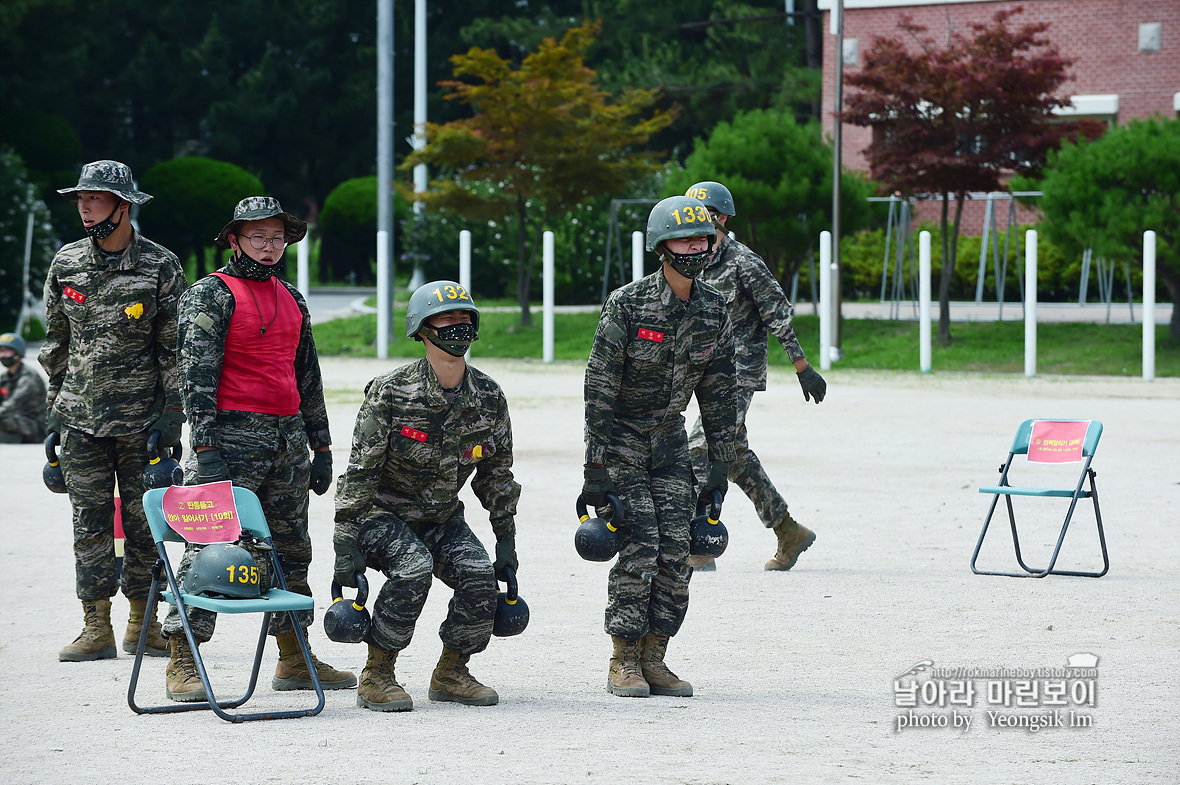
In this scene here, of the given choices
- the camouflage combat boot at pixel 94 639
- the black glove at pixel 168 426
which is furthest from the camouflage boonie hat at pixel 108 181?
the camouflage combat boot at pixel 94 639

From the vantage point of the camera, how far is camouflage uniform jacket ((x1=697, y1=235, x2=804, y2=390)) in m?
8.64

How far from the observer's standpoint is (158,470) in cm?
638

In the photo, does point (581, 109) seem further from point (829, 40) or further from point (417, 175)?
point (829, 40)

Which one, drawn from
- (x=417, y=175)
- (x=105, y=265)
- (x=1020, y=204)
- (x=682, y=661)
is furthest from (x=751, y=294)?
(x=417, y=175)

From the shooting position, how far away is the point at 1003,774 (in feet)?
15.6

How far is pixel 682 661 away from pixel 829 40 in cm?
3309

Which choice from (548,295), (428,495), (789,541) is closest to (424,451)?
(428,495)

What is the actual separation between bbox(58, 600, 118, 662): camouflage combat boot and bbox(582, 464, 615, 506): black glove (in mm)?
2256

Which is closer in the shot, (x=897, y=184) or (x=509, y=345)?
(x=897, y=184)

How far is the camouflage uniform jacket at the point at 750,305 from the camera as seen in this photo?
8641 millimetres

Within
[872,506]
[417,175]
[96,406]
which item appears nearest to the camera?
[96,406]

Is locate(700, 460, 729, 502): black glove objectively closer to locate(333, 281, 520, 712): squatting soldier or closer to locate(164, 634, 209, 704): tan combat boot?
locate(333, 281, 520, 712): squatting soldier

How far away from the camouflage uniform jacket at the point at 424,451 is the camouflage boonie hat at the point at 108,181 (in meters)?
1.66

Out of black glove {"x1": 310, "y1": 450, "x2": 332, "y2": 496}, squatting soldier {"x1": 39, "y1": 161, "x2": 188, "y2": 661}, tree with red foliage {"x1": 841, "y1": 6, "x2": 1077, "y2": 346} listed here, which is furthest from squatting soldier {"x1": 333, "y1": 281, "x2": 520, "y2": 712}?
tree with red foliage {"x1": 841, "y1": 6, "x2": 1077, "y2": 346}
